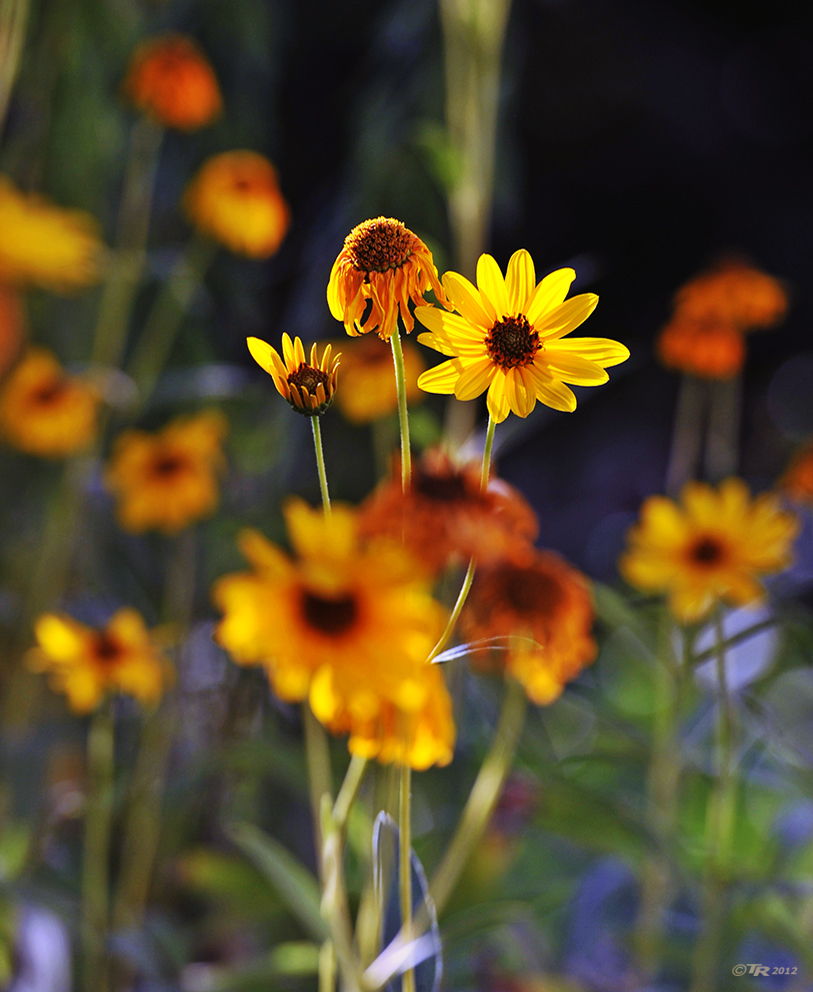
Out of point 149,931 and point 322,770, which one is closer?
point 322,770

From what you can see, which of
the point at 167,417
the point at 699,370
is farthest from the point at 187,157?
the point at 699,370

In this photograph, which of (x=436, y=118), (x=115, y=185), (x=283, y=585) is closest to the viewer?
(x=283, y=585)

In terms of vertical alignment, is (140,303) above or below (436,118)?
below

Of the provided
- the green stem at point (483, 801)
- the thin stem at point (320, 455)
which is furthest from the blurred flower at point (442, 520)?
the green stem at point (483, 801)

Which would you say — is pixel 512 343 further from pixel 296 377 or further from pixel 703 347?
pixel 703 347

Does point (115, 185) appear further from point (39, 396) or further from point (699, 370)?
point (699, 370)

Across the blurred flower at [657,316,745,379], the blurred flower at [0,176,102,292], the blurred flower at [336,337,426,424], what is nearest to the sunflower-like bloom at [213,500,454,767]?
the blurred flower at [336,337,426,424]
